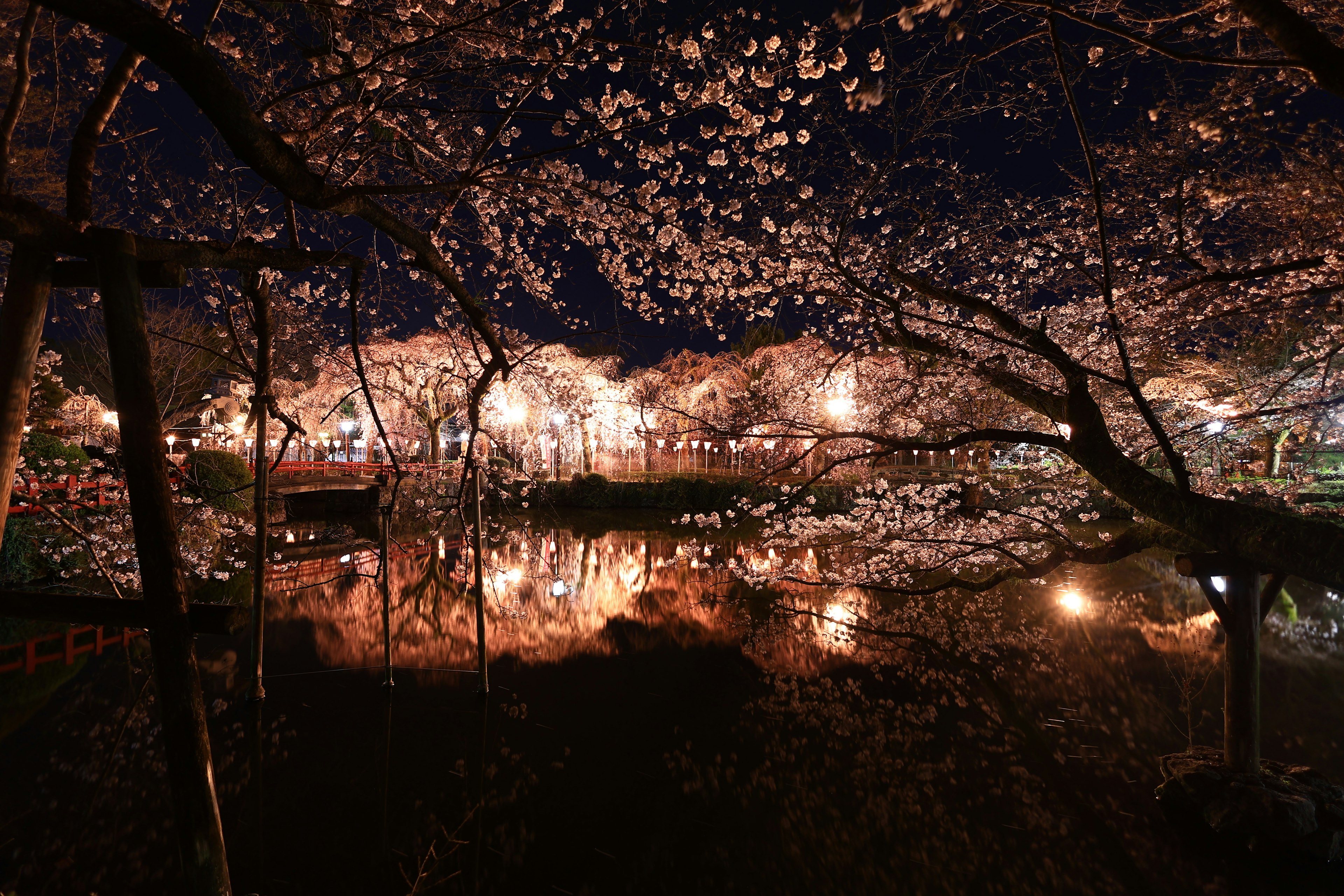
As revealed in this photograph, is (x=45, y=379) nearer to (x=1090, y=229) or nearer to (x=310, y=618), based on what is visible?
→ (x=310, y=618)

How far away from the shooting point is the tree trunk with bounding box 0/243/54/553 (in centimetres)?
201

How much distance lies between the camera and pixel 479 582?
20.3ft

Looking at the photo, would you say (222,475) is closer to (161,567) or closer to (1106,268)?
(161,567)

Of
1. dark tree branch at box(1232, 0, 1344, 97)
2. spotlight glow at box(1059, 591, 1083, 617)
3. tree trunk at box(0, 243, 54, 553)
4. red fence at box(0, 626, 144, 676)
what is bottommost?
spotlight glow at box(1059, 591, 1083, 617)

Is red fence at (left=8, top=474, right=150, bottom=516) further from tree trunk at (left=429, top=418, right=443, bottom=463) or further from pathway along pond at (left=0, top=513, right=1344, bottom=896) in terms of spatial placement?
tree trunk at (left=429, top=418, right=443, bottom=463)

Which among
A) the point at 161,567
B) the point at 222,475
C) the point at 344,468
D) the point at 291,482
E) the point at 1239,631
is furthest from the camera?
the point at 344,468

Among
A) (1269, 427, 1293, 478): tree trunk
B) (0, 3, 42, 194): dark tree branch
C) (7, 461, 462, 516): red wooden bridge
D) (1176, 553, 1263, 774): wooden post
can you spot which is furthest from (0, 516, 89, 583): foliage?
(1269, 427, 1293, 478): tree trunk

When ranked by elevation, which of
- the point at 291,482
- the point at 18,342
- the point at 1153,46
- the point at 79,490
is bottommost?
the point at 291,482

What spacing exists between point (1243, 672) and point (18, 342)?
296 inches

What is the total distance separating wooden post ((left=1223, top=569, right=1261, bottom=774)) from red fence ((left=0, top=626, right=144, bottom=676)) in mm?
12913

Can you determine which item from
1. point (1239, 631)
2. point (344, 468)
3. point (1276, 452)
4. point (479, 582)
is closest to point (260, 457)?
point (479, 582)

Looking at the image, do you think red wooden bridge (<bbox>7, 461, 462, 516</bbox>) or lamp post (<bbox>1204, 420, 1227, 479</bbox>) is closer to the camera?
lamp post (<bbox>1204, 420, 1227, 479</bbox>)

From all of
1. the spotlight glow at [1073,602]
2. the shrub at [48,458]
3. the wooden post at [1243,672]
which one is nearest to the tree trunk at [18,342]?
the wooden post at [1243,672]

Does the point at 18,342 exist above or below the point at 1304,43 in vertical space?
below
